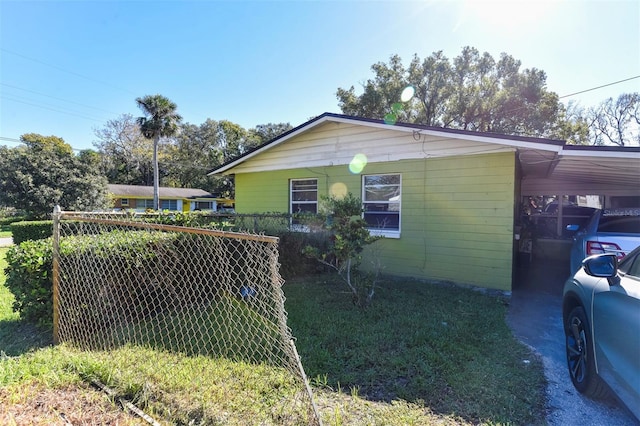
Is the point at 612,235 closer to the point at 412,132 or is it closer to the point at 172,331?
the point at 412,132

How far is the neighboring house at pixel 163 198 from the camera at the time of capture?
101 feet

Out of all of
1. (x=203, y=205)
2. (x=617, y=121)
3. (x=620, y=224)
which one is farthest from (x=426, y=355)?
(x=203, y=205)

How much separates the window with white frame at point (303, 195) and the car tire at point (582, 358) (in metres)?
6.36

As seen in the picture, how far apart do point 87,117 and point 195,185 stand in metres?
14.8

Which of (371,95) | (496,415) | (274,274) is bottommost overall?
(496,415)

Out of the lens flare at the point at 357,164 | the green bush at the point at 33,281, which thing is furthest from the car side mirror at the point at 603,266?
the green bush at the point at 33,281

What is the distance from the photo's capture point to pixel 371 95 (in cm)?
2212

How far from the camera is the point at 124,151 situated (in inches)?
1508

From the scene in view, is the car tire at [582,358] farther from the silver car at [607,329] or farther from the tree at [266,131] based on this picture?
the tree at [266,131]

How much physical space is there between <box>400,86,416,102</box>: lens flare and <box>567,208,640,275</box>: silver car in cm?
1914

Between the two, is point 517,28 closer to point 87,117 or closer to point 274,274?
point 274,274

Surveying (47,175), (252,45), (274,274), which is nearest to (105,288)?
(274,274)

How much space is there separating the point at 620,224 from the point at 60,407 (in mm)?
7423

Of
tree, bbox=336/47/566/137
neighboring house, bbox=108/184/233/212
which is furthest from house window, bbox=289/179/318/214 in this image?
neighboring house, bbox=108/184/233/212
